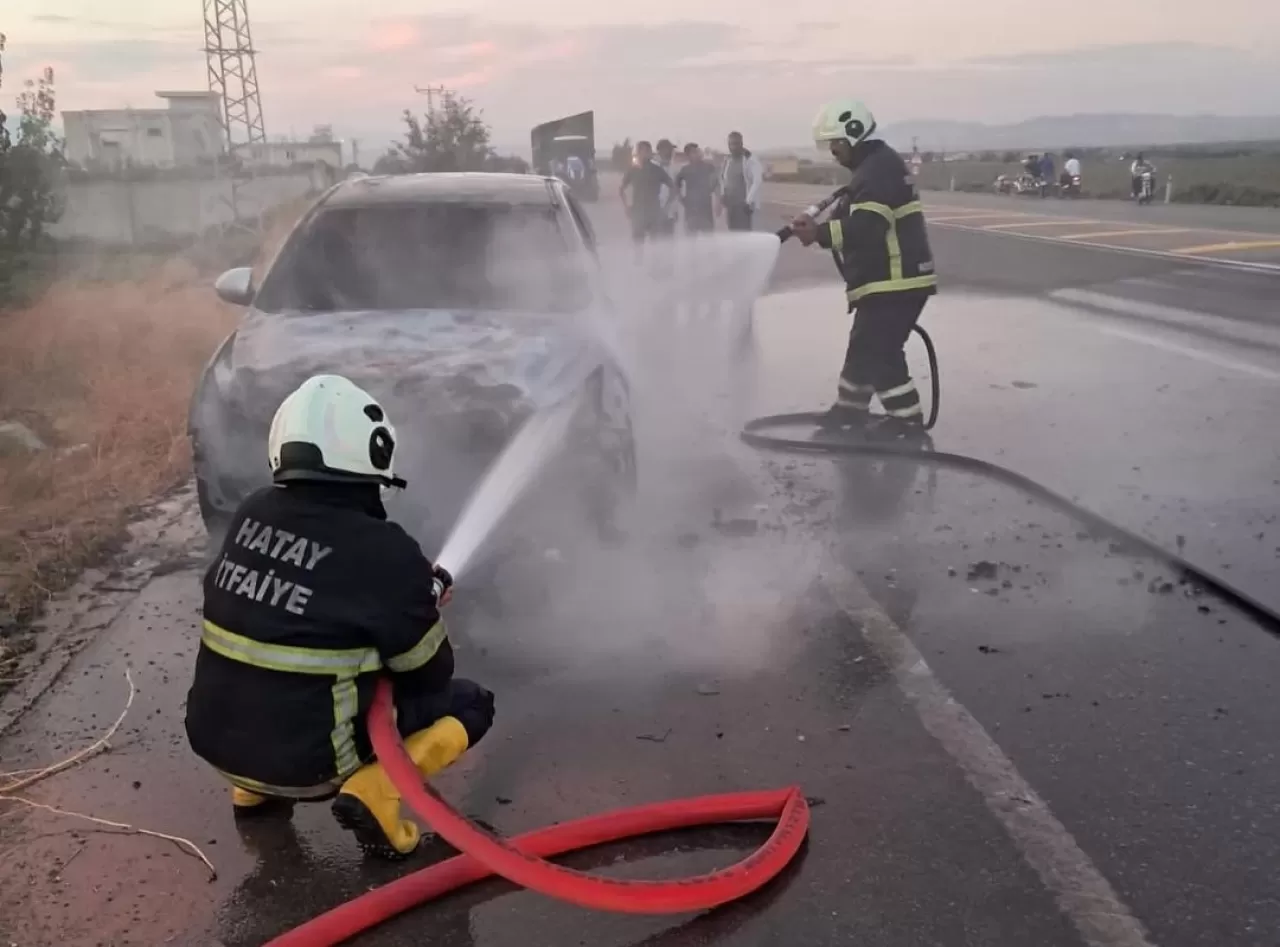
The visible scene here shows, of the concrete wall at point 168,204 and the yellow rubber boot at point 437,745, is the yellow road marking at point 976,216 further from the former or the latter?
the yellow rubber boot at point 437,745

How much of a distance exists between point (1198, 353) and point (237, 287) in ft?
26.3

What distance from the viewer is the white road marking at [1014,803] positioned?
2.77 metres

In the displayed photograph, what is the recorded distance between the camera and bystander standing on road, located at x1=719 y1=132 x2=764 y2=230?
47.3ft

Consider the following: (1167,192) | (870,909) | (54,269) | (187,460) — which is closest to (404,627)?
(870,909)

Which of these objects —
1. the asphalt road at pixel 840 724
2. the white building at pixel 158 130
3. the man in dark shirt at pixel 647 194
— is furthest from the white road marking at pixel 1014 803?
the white building at pixel 158 130

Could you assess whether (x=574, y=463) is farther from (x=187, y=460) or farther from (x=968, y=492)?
(x=187, y=460)

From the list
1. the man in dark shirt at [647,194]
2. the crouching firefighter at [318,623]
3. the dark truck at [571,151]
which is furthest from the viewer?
the dark truck at [571,151]

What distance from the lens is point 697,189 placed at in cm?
1532

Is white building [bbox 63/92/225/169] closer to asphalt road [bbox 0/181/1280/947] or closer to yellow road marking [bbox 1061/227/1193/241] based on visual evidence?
yellow road marking [bbox 1061/227/1193/241]

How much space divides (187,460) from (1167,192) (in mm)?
33070

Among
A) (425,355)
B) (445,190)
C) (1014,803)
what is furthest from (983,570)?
(445,190)

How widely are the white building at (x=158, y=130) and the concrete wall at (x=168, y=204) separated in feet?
26.0

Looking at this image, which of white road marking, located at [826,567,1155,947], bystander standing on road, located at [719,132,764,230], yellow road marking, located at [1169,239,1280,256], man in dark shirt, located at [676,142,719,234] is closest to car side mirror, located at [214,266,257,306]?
white road marking, located at [826,567,1155,947]

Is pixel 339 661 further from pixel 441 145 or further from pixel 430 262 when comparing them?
pixel 441 145
